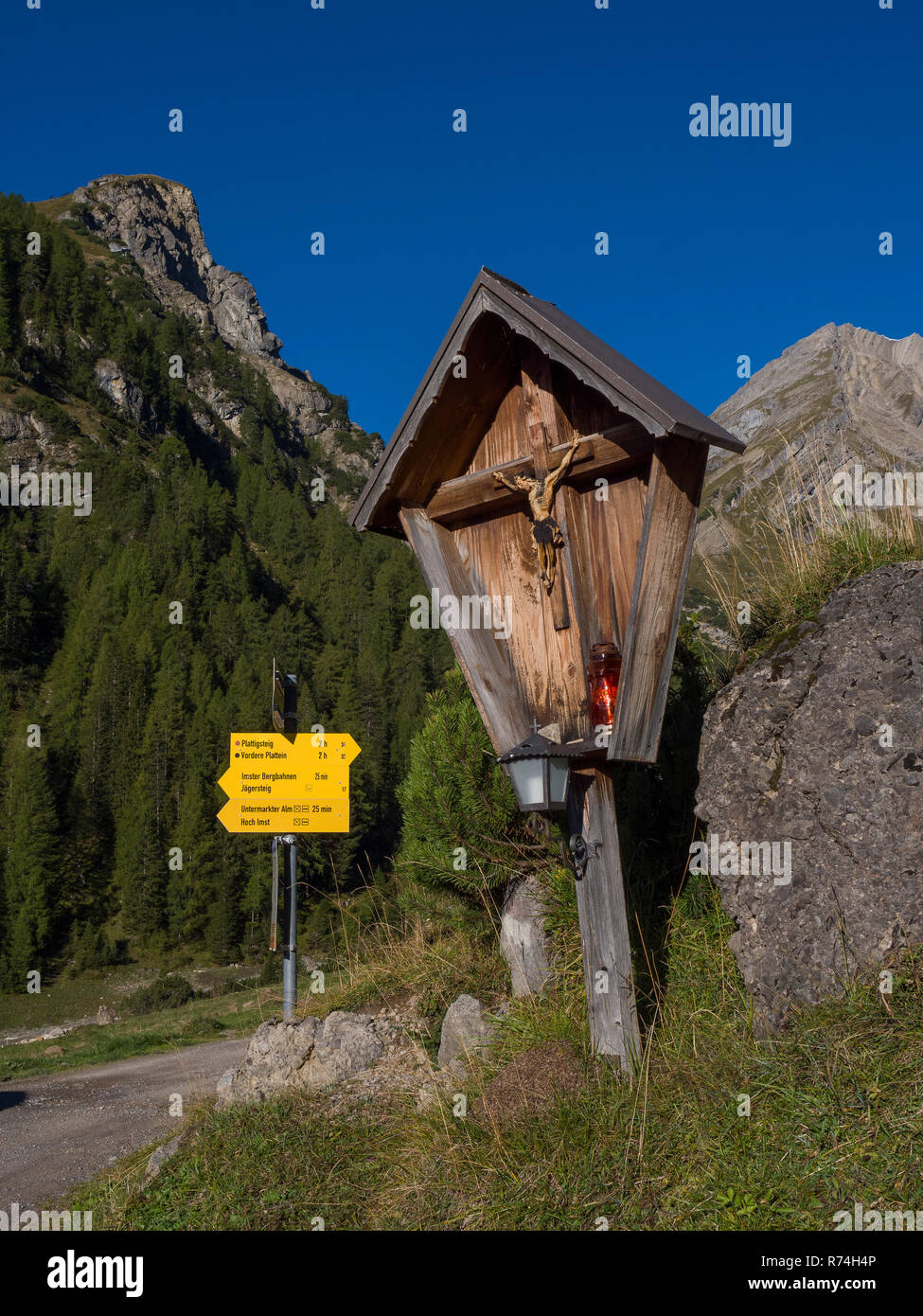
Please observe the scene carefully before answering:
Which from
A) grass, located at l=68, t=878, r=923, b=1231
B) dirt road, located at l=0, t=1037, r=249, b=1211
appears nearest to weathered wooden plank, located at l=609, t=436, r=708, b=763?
grass, located at l=68, t=878, r=923, b=1231

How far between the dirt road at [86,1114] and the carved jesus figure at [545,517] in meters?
5.28

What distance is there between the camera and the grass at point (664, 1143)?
3.27 metres

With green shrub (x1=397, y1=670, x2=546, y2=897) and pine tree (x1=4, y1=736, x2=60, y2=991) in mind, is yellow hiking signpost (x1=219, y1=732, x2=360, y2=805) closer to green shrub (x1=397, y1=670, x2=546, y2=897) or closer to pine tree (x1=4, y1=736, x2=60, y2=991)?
green shrub (x1=397, y1=670, x2=546, y2=897)

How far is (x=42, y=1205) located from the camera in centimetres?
597

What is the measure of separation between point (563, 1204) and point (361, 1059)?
9.00ft

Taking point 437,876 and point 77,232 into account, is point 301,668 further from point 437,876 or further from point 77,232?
point 77,232

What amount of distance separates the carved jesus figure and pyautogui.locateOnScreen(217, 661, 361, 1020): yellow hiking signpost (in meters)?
4.13

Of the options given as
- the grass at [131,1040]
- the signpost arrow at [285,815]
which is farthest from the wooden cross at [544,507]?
the grass at [131,1040]

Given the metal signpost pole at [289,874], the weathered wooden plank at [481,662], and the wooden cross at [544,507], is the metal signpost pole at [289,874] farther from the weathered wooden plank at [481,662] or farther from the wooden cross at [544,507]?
the wooden cross at [544,507]

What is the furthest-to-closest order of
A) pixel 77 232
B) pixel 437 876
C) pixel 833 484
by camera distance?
1. pixel 77 232
2. pixel 437 876
3. pixel 833 484

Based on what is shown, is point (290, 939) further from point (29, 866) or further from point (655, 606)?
point (29, 866)

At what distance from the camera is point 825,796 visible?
4324 mm

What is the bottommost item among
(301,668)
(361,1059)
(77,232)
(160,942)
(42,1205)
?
(160,942)
